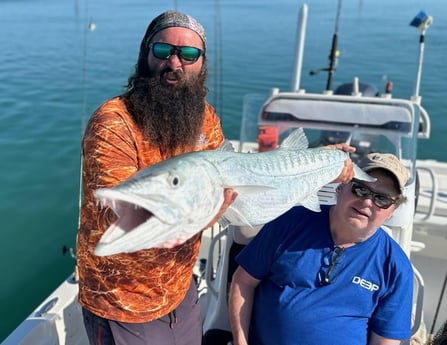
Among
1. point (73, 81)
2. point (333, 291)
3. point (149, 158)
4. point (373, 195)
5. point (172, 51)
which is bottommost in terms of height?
point (73, 81)

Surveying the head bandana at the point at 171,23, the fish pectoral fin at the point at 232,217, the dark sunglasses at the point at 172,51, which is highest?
the head bandana at the point at 171,23

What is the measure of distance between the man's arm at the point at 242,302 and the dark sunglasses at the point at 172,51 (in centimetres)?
132

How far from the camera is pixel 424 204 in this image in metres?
4.83

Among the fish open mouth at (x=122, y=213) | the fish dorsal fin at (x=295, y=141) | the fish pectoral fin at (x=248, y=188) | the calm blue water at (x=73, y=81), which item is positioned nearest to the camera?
the fish open mouth at (x=122, y=213)

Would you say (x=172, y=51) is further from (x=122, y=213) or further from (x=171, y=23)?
(x=122, y=213)

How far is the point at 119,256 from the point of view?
205cm

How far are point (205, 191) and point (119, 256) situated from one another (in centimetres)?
75

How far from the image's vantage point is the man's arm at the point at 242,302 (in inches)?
104

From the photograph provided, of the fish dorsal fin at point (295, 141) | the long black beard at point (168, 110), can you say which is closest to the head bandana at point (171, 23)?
the long black beard at point (168, 110)

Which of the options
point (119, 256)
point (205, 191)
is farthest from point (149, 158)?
point (205, 191)

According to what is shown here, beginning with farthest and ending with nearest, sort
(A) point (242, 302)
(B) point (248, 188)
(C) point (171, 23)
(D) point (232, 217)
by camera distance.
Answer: (A) point (242, 302), (C) point (171, 23), (D) point (232, 217), (B) point (248, 188)

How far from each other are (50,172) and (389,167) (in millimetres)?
8145

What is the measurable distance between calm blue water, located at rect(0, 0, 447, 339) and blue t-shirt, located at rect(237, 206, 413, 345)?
12.6 feet

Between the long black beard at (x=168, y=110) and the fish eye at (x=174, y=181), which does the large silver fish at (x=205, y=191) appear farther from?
the long black beard at (x=168, y=110)
